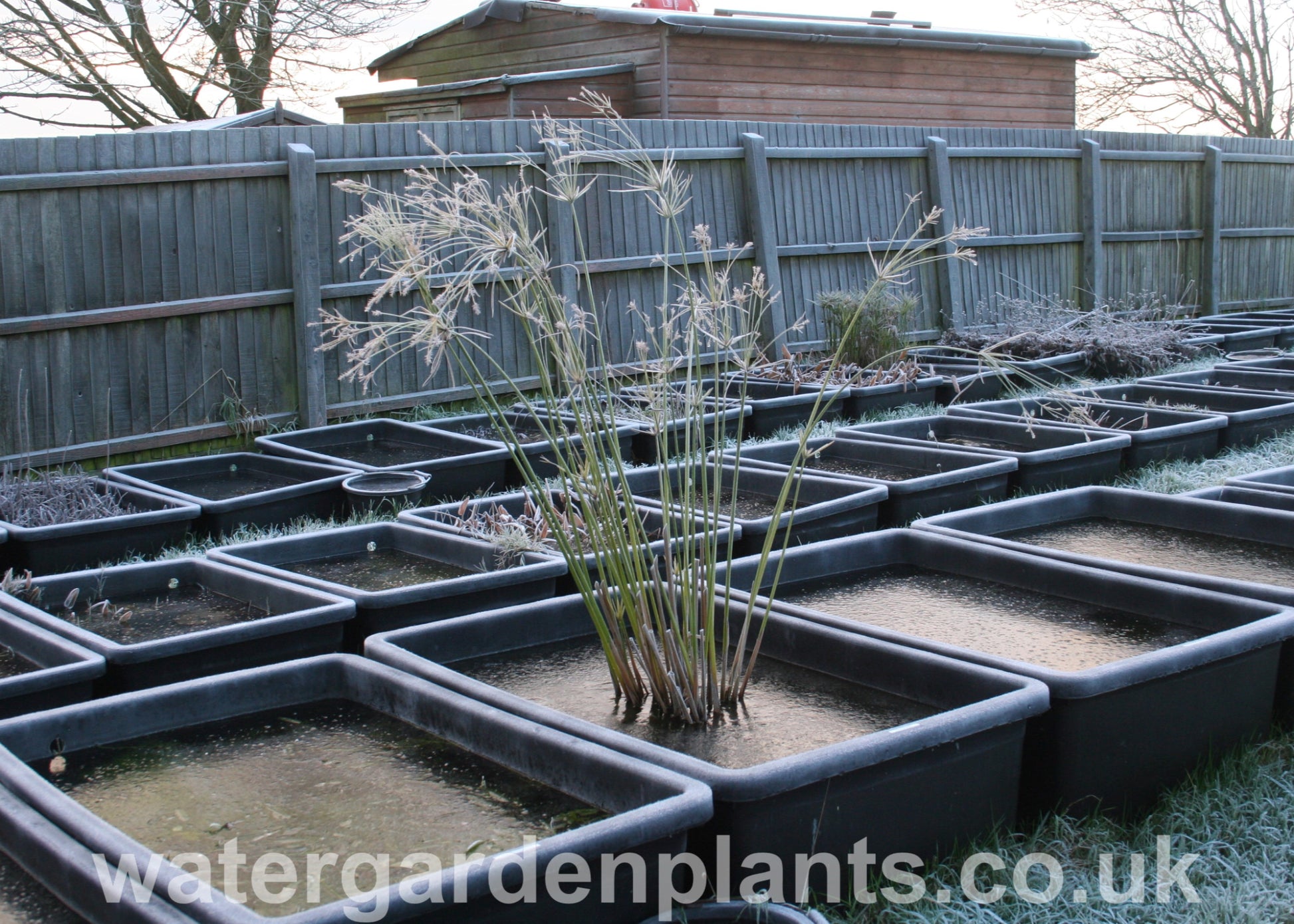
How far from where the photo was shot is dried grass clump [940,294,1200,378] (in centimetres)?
768

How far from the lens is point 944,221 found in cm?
892

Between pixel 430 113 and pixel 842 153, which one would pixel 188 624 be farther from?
pixel 430 113

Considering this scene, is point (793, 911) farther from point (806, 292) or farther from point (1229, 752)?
point (806, 292)

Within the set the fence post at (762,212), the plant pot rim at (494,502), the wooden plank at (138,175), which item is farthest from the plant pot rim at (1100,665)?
the fence post at (762,212)

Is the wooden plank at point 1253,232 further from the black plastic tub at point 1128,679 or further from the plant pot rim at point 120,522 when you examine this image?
the plant pot rim at point 120,522

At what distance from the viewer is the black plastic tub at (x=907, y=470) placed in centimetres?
409

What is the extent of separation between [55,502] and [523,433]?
2032 millimetres

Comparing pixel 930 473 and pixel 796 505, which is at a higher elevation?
pixel 796 505

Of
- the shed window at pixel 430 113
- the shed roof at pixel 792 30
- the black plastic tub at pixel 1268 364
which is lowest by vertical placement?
the black plastic tub at pixel 1268 364

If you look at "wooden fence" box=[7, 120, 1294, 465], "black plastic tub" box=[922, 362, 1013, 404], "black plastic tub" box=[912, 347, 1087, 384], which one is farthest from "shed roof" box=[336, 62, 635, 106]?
"black plastic tub" box=[922, 362, 1013, 404]

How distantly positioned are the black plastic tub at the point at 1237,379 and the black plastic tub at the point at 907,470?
2.19 m

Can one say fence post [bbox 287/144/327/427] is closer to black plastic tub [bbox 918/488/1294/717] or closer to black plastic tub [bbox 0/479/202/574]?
black plastic tub [bbox 0/479/202/574]

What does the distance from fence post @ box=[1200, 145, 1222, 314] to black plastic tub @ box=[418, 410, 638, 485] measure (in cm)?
791

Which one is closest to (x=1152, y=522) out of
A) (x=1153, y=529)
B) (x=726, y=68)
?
(x=1153, y=529)
